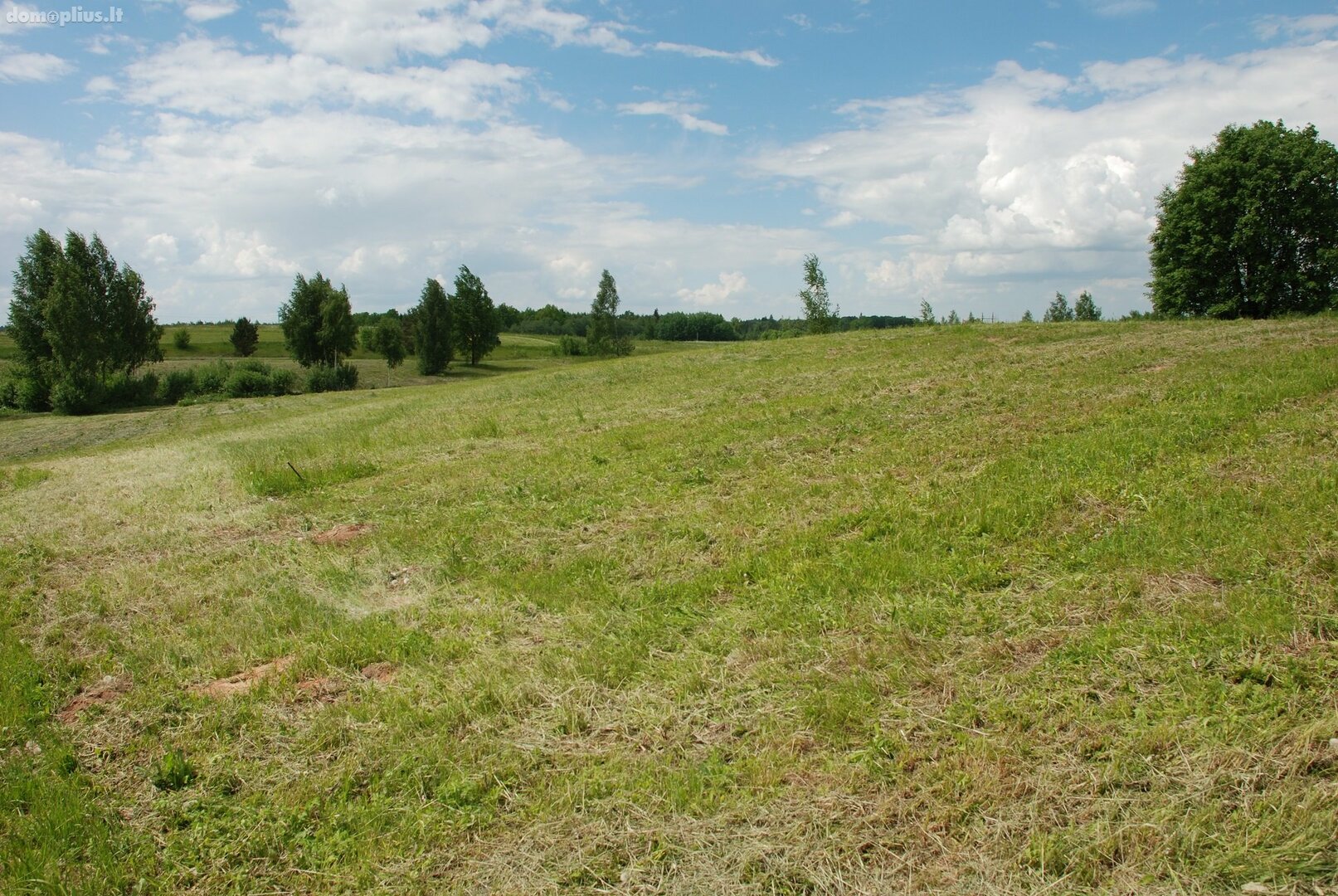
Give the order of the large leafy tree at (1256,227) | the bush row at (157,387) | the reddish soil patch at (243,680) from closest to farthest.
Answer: the reddish soil patch at (243,680) → the large leafy tree at (1256,227) → the bush row at (157,387)

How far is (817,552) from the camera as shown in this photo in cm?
726

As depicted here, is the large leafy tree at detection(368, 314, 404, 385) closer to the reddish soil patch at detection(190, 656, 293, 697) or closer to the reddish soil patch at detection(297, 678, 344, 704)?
the reddish soil patch at detection(190, 656, 293, 697)

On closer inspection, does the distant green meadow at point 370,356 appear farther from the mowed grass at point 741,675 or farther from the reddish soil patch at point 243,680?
the reddish soil patch at point 243,680

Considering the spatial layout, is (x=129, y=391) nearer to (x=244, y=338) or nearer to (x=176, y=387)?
(x=176, y=387)

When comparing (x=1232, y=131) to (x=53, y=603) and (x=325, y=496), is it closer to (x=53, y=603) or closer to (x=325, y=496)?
(x=325, y=496)

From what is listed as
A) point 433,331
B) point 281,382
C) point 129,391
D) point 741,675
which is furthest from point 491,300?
point 741,675

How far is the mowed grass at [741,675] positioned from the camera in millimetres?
3695

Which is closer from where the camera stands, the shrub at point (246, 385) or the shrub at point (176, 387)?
the shrub at point (246, 385)

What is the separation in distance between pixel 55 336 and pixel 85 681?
67558 mm

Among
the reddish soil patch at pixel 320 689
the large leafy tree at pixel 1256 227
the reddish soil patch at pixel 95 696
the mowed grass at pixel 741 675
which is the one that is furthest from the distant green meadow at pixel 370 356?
the reddish soil patch at pixel 320 689

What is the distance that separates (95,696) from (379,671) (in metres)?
2.33

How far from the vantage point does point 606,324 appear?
88375mm

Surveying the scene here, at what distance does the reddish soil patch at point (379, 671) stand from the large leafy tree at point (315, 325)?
7079 centimetres

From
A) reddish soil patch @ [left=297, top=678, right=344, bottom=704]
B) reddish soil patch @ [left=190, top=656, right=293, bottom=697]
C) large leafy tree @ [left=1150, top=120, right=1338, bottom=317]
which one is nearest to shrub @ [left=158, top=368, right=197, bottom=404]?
reddish soil patch @ [left=190, top=656, right=293, bottom=697]
